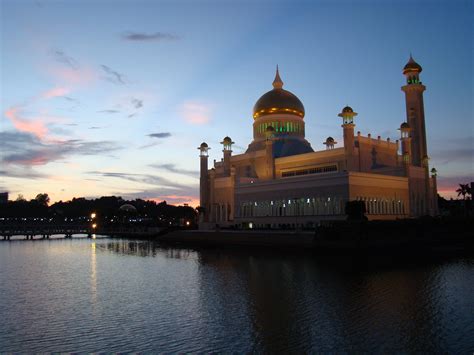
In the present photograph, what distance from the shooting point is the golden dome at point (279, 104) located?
63.2 metres

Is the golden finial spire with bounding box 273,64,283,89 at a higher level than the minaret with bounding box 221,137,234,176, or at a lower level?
higher

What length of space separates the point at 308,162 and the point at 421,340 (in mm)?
43643

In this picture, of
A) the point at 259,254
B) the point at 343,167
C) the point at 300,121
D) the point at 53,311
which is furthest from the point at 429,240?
the point at 53,311

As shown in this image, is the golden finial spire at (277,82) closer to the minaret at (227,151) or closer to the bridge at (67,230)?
the minaret at (227,151)

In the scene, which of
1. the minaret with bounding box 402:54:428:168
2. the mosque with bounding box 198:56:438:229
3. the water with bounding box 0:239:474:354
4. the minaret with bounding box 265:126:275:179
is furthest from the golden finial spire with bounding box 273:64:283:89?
the water with bounding box 0:239:474:354

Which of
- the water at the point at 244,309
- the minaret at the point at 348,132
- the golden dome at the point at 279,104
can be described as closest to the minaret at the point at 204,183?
the golden dome at the point at 279,104

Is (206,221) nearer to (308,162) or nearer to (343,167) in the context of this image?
(308,162)

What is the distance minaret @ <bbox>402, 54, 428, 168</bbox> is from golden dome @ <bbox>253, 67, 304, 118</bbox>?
14096mm

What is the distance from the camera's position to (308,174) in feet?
176

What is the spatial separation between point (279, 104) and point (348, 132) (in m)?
15.0

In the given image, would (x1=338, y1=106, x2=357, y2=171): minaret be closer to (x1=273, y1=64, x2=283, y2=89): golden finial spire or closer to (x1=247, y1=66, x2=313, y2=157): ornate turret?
(x1=247, y1=66, x2=313, y2=157): ornate turret

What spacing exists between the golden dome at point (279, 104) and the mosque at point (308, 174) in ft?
0.44

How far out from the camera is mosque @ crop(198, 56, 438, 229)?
48.1 m

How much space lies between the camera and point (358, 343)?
12961mm
